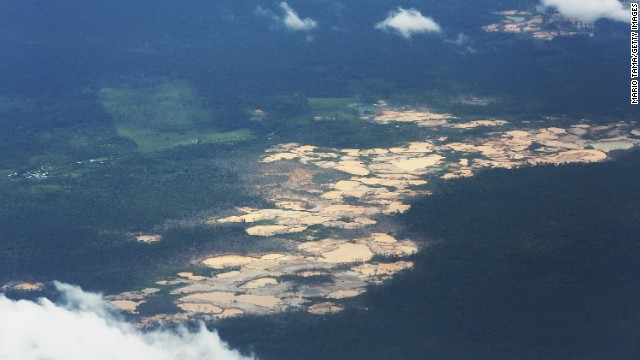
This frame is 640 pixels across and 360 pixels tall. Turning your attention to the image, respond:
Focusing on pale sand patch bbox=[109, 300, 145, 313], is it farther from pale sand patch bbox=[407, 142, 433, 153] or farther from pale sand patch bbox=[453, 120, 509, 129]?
pale sand patch bbox=[453, 120, 509, 129]

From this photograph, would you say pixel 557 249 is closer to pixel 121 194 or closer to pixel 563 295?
pixel 563 295

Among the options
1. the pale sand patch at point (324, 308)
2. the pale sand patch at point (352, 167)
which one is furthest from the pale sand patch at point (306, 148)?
the pale sand patch at point (324, 308)

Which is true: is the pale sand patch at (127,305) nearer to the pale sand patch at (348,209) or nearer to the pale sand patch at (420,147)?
the pale sand patch at (348,209)

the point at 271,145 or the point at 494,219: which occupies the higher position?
the point at 271,145

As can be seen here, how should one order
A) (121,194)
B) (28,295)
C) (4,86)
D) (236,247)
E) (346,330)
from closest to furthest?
1. (346,330)
2. (28,295)
3. (236,247)
4. (121,194)
5. (4,86)

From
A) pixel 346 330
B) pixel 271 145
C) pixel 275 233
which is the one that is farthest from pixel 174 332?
pixel 271 145

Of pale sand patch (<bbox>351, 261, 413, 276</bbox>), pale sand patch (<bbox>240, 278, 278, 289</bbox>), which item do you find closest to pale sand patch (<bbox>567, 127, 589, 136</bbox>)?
pale sand patch (<bbox>351, 261, 413, 276</bbox>)

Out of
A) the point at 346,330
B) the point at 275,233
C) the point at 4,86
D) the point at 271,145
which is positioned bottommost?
the point at 346,330

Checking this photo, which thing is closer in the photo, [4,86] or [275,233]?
[275,233]
